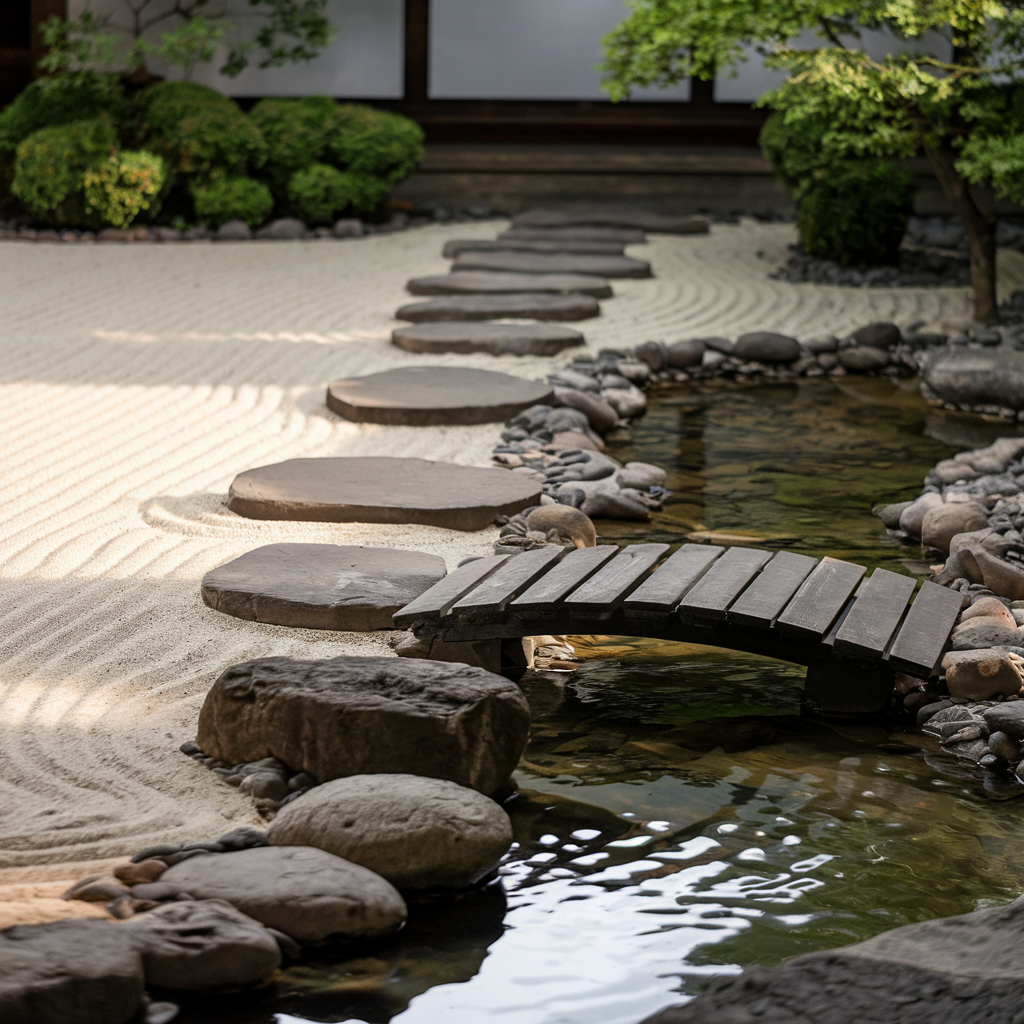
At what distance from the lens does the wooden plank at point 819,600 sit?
338 centimetres

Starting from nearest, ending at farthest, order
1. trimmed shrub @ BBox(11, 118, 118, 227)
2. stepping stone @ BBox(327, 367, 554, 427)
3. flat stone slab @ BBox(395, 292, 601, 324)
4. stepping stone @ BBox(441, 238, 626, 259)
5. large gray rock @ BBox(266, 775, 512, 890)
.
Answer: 1. large gray rock @ BBox(266, 775, 512, 890)
2. stepping stone @ BBox(327, 367, 554, 427)
3. flat stone slab @ BBox(395, 292, 601, 324)
4. stepping stone @ BBox(441, 238, 626, 259)
5. trimmed shrub @ BBox(11, 118, 118, 227)

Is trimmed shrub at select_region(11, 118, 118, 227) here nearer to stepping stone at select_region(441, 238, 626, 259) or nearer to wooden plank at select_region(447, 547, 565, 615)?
stepping stone at select_region(441, 238, 626, 259)

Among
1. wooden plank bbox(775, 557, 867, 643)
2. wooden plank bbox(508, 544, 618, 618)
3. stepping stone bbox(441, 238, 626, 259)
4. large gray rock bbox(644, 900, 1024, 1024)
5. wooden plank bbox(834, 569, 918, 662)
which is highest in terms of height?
stepping stone bbox(441, 238, 626, 259)

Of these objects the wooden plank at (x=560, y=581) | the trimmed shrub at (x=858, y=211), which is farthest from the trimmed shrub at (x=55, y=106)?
the wooden plank at (x=560, y=581)

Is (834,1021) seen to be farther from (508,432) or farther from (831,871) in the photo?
(508,432)

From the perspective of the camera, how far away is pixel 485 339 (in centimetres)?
760

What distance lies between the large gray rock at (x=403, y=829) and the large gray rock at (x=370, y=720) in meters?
0.14

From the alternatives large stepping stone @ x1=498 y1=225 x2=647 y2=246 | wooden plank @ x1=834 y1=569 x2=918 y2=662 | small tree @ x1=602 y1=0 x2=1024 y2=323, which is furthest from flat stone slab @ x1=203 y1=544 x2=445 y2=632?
large stepping stone @ x1=498 y1=225 x2=647 y2=246

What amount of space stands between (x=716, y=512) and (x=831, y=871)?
2686 millimetres

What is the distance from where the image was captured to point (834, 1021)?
1.88 metres

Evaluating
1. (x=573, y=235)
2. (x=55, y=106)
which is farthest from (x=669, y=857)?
(x=55, y=106)

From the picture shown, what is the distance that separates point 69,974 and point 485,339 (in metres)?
5.83

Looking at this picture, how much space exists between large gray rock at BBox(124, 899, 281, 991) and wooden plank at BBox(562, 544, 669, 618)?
52.9 inches

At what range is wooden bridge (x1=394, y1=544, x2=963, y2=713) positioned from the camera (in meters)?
3.39
